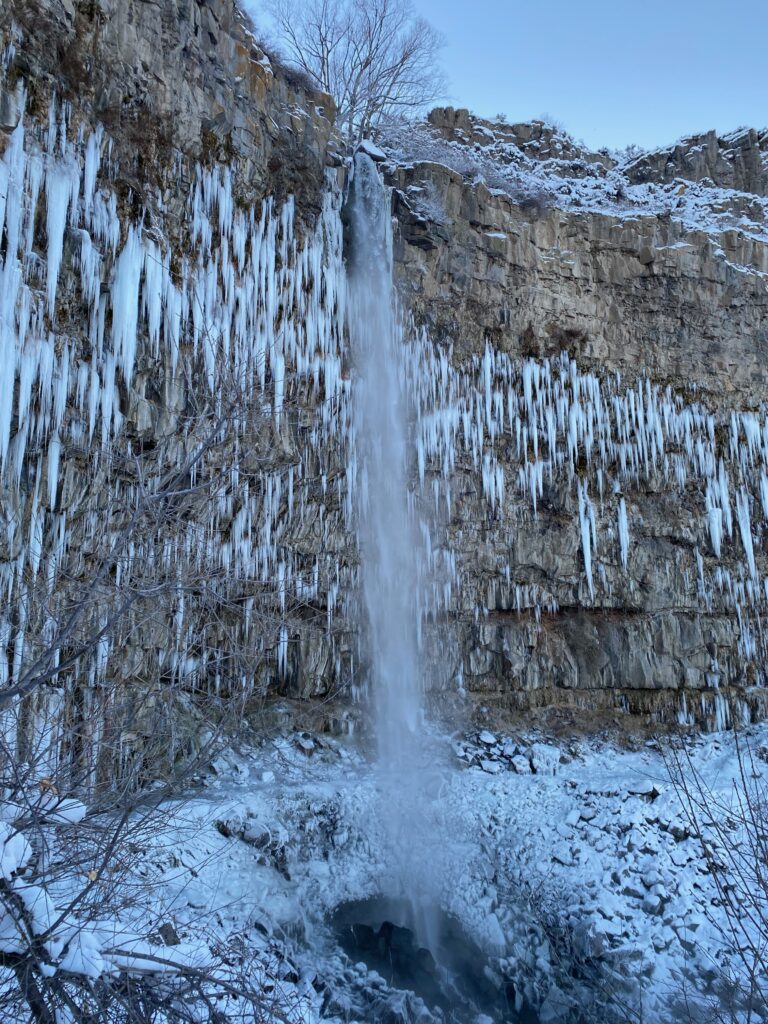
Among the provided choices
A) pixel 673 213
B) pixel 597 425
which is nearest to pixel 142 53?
pixel 597 425

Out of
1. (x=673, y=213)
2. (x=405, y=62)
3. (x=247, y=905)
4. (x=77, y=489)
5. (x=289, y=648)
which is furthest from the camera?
(x=405, y=62)

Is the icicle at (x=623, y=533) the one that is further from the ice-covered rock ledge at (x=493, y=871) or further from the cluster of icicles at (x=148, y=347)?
the cluster of icicles at (x=148, y=347)

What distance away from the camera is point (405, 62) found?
20.0m

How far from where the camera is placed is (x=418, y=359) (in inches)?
540

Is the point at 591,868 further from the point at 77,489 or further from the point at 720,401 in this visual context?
the point at 720,401

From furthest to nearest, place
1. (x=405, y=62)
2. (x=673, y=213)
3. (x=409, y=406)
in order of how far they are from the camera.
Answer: (x=405, y=62) → (x=673, y=213) → (x=409, y=406)

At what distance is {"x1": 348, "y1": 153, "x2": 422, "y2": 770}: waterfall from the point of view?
12930 mm

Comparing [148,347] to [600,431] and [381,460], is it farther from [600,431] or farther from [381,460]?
[600,431]

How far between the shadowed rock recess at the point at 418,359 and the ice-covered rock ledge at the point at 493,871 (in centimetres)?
130

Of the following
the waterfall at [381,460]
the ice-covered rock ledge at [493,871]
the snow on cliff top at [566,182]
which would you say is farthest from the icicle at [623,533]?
the snow on cliff top at [566,182]

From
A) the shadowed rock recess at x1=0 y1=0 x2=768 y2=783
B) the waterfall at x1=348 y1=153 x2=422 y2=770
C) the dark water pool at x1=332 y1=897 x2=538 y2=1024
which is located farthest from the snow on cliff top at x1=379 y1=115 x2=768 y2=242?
the dark water pool at x1=332 y1=897 x2=538 y2=1024

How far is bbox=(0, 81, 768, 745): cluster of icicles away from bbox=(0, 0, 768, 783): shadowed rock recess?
0.05m

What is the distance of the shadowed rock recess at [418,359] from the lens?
8.78 m

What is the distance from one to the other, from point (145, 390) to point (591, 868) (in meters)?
8.66
